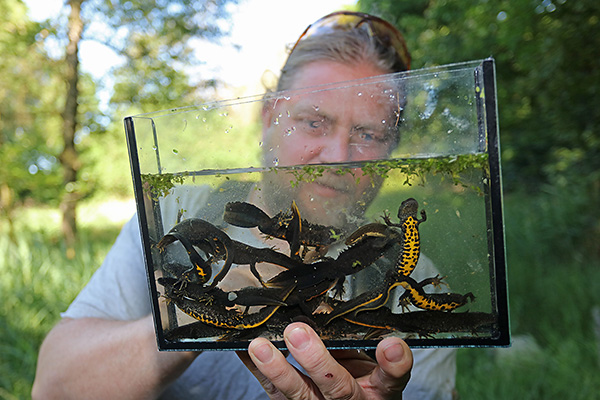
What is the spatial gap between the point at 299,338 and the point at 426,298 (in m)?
0.27

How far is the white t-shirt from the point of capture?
1602 mm

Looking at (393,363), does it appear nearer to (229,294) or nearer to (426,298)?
(426,298)

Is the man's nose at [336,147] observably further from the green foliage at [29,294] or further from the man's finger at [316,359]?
the green foliage at [29,294]

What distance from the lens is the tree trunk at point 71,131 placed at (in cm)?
539

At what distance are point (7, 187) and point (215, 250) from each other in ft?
19.0

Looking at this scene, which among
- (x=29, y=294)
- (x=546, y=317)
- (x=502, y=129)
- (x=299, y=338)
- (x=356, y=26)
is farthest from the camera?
(x=502, y=129)

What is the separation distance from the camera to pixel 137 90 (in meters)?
5.88

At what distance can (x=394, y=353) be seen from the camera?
2.89 feet

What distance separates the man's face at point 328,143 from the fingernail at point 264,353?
27cm

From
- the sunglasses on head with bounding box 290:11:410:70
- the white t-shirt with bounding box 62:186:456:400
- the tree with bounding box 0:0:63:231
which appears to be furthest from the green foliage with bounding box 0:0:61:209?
the sunglasses on head with bounding box 290:11:410:70

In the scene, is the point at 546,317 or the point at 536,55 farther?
the point at 536,55

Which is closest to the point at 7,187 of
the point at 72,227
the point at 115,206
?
the point at 72,227

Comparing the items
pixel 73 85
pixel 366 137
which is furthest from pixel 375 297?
pixel 73 85

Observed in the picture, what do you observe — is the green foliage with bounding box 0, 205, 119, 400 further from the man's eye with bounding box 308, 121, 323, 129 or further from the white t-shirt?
the man's eye with bounding box 308, 121, 323, 129
